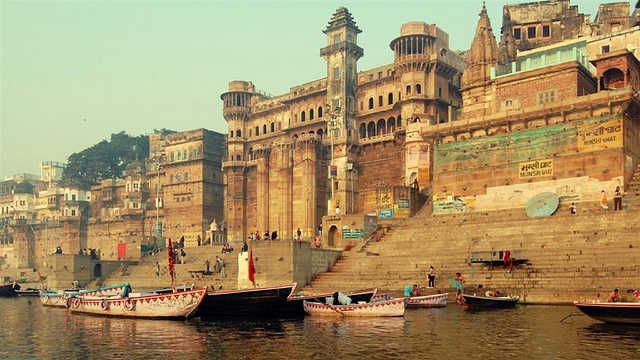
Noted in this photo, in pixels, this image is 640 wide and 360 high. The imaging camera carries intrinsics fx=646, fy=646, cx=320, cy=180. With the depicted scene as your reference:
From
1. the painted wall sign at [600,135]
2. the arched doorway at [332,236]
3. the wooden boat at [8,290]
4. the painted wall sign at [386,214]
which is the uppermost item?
the painted wall sign at [600,135]

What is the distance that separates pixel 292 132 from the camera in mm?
63438

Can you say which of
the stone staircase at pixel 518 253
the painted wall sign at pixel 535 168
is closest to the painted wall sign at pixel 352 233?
the stone staircase at pixel 518 253

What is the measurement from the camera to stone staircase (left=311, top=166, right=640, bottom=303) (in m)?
25.9

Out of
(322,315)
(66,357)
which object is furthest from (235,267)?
(66,357)

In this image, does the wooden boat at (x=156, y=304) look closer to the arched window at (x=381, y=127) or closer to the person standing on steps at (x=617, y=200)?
the person standing on steps at (x=617, y=200)

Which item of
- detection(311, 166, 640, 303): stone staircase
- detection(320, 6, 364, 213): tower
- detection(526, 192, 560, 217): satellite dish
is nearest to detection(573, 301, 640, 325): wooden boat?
detection(311, 166, 640, 303): stone staircase

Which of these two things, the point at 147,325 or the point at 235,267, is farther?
the point at 235,267

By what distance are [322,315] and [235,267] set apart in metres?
17.9

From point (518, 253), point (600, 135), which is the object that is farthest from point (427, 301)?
point (600, 135)

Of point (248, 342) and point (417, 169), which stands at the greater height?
point (417, 169)

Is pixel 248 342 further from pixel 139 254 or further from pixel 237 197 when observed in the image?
pixel 237 197

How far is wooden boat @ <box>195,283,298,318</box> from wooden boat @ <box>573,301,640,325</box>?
34.6ft

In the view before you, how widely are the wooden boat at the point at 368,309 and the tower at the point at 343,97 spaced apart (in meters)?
30.7

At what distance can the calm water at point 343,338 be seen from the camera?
15.8 metres
